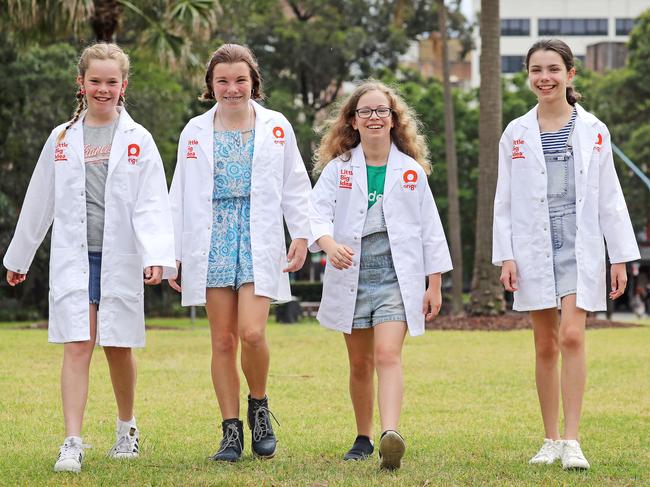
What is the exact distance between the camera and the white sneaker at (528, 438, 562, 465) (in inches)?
271

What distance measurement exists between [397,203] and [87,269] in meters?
1.74

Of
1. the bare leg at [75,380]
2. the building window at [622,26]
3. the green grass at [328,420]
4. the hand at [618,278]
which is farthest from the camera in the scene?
the building window at [622,26]

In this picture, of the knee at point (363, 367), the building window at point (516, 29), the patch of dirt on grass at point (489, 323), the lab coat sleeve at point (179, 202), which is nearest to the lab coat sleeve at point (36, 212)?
the lab coat sleeve at point (179, 202)

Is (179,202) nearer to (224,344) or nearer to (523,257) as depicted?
(224,344)

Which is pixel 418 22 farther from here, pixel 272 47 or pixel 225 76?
pixel 225 76

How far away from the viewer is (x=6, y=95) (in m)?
33.7

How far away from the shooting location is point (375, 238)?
7.03 meters

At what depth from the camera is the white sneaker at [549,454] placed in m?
6.89

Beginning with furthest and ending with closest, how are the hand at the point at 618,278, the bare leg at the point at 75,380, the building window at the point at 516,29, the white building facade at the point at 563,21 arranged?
1. the building window at the point at 516,29
2. the white building facade at the point at 563,21
3. the hand at the point at 618,278
4. the bare leg at the point at 75,380

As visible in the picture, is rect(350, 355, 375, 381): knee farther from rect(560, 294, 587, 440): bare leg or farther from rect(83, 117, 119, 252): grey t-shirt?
rect(83, 117, 119, 252): grey t-shirt

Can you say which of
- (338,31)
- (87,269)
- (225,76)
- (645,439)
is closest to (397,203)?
(225,76)

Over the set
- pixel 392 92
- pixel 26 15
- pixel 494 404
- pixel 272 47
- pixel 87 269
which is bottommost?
pixel 494 404

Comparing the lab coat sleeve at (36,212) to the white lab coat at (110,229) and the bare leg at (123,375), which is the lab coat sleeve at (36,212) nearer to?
the white lab coat at (110,229)

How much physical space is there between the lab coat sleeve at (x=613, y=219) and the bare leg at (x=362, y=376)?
1.43m
